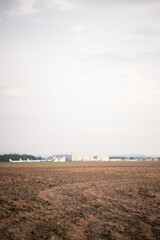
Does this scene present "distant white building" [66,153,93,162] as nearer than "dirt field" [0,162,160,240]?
No

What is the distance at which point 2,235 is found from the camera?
28.8 ft

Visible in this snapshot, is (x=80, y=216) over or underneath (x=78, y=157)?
underneath

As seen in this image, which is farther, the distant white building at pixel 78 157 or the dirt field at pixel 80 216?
the distant white building at pixel 78 157

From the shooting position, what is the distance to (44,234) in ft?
29.1

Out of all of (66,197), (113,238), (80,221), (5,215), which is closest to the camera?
(113,238)

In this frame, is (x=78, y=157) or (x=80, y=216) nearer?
(x=80, y=216)

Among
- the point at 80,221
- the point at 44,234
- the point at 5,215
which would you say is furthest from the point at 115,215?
the point at 5,215

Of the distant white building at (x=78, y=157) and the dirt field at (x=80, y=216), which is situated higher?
the distant white building at (x=78, y=157)

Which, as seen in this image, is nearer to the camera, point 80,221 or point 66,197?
point 80,221

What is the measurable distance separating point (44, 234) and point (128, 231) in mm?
2872

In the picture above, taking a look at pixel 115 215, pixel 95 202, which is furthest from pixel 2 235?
pixel 95 202

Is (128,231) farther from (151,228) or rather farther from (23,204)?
(23,204)

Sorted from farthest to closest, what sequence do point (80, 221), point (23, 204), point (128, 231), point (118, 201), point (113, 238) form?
point (118, 201)
point (23, 204)
point (80, 221)
point (128, 231)
point (113, 238)

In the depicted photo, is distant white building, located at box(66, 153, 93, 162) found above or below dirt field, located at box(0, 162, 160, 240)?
above
